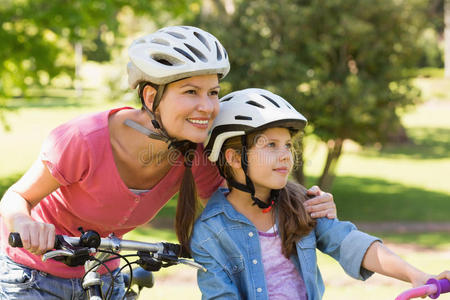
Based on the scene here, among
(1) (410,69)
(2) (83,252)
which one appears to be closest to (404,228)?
(1) (410,69)

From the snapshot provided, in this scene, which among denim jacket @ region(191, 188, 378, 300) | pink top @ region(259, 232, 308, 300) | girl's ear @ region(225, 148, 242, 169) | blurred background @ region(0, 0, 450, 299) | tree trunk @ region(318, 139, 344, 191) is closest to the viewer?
denim jacket @ region(191, 188, 378, 300)

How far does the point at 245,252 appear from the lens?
3.12 metres

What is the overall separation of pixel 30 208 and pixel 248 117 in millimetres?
1163

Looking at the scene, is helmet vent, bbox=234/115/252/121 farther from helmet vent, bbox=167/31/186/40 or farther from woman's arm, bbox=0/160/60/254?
woman's arm, bbox=0/160/60/254

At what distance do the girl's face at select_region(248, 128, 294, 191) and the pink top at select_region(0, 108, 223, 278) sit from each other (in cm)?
33

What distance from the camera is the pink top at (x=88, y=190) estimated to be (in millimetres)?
3086

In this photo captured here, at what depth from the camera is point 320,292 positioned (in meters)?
3.19

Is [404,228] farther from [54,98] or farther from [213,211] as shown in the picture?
[54,98]

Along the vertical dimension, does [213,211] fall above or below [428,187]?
above

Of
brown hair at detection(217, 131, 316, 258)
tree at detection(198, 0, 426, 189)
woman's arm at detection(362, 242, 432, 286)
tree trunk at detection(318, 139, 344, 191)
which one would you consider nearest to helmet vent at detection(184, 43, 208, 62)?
brown hair at detection(217, 131, 316, 258)

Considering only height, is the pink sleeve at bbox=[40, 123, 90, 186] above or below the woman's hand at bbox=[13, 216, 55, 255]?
above

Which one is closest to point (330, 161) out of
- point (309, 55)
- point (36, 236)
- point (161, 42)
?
point (309, 55)

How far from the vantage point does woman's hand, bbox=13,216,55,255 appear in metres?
2.68

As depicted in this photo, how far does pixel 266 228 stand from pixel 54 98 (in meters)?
48.3
